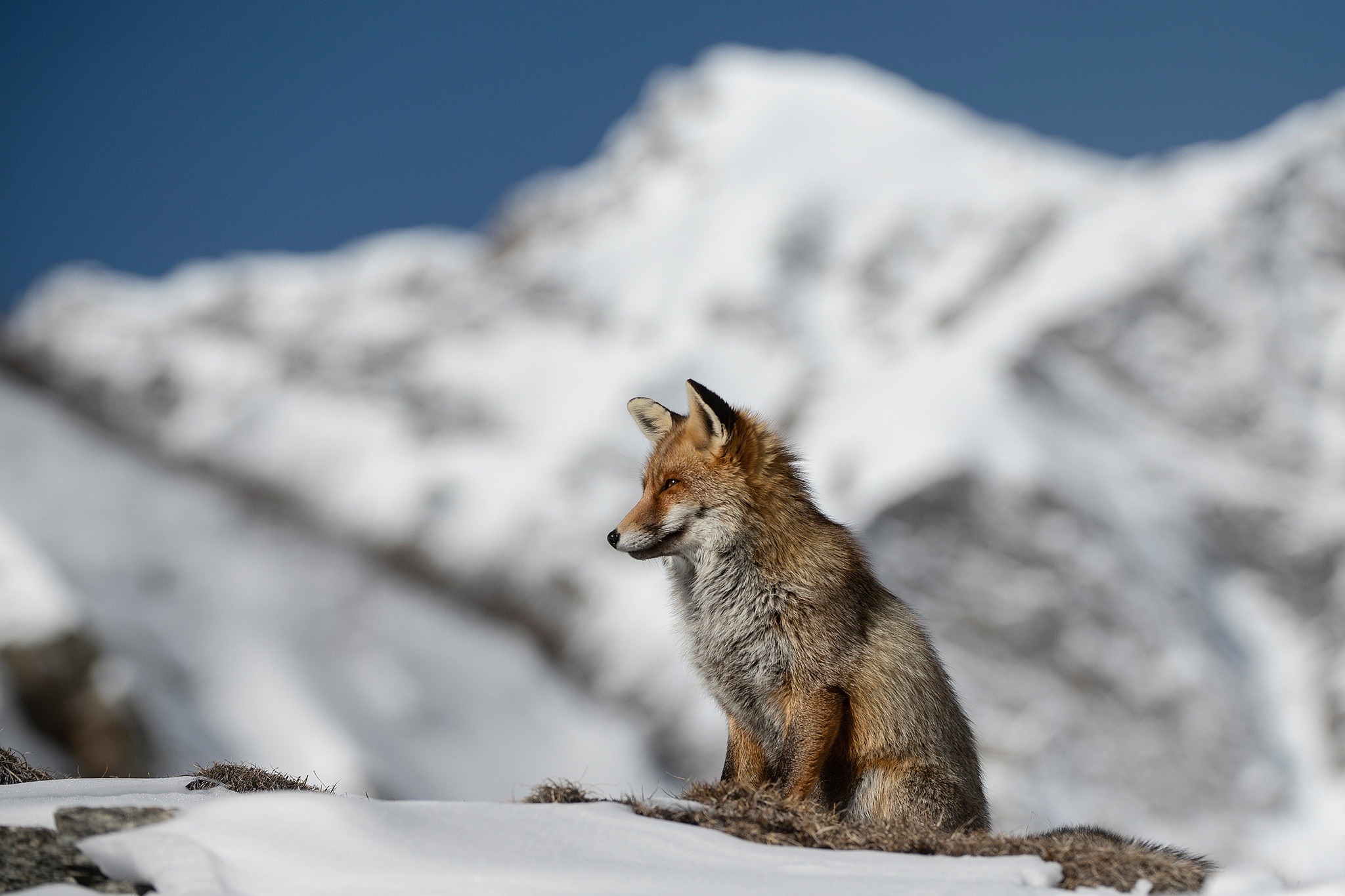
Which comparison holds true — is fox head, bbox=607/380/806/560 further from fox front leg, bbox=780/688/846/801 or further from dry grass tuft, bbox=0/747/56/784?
dry grass tuft, bbox=0/747/56/784

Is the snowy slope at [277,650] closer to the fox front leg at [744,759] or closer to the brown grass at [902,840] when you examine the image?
the fox front leg at [744,759]

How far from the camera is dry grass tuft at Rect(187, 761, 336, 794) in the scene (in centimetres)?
642

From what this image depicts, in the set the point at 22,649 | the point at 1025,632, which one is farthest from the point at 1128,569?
the point at 22,649

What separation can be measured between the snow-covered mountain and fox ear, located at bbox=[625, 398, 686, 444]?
131 ft

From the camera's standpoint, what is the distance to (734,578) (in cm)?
726

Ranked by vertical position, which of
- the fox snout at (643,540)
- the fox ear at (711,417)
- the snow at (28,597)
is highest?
the snow at (28,597)

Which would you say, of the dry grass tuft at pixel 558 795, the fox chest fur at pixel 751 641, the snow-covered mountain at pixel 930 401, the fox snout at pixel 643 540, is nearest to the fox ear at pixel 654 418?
the fox snout at pixel 643 540

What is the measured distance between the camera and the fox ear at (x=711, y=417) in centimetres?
727

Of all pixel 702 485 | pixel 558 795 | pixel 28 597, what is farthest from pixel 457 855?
pixel 28 597

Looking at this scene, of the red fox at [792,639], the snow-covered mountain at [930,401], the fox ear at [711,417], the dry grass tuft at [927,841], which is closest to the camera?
the dry grass tuft at [927,841]

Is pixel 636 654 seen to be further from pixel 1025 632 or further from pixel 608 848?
pixel 608 848

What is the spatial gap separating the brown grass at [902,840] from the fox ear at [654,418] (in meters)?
2.69

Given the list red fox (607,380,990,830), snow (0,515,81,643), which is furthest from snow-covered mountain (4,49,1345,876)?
red fox (607,380,990,830)

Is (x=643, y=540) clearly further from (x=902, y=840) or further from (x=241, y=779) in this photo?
(x=241, y=779)
